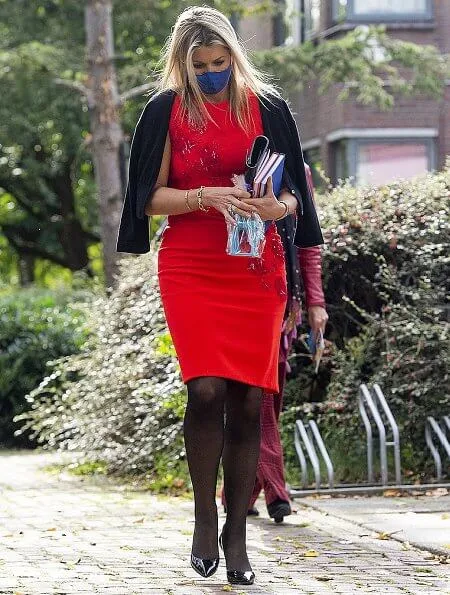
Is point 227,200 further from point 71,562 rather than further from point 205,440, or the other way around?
point 71,562

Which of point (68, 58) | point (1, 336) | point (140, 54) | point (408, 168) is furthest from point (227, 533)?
point (140, 54)

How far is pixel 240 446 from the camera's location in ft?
18.2

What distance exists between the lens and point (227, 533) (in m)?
5.46

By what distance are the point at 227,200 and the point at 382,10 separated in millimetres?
16192

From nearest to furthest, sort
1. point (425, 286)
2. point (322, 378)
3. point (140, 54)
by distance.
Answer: point (425, 286), point (322, 378), point (140, 54)

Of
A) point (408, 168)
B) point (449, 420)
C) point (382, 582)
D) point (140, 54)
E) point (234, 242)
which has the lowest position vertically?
point (382, 582)

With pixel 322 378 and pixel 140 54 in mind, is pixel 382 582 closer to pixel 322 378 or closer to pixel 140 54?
pixel 322 378

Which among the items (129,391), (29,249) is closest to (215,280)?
(129,391)

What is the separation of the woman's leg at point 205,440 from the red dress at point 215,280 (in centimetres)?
6

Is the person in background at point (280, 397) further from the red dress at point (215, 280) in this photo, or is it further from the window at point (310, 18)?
the window at point (310, 18)

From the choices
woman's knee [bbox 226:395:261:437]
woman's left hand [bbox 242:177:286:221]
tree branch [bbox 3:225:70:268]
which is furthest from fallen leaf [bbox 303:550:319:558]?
tree branch [bbox 3:225:70:268]

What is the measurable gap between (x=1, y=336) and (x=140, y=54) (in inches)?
446

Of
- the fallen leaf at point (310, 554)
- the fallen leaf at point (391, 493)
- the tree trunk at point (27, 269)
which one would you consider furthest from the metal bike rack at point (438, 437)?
the tree trunk at point (27, 269)

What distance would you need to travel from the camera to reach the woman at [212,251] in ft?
17.8
